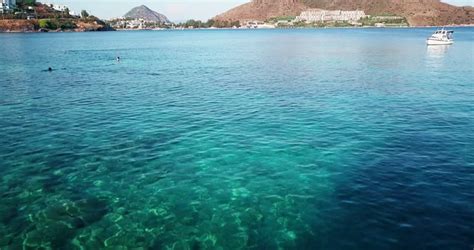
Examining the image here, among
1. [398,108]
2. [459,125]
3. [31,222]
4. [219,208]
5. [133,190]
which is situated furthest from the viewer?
[398,108]

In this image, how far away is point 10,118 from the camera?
44.0 m

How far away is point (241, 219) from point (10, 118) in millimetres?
35546

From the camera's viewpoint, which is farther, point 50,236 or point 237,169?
point 237,169

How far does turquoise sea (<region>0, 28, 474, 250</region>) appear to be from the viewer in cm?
2064

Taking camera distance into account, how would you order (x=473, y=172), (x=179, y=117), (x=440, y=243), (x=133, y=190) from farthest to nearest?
(x=179, y=117), (x=473, y=172), (x=133, y=190), (x=440, y=243)

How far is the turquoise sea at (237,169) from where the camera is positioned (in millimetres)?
20641

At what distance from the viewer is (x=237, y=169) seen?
29.7 m

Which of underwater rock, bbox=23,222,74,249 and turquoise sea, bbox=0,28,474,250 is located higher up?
turquoise sea, bbox=0,28,474,250

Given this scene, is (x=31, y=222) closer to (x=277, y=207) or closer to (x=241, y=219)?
(x=241, y=219)

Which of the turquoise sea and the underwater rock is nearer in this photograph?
the underwater rock

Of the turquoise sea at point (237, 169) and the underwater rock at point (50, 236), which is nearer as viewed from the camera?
the underwater rock at point (50, 236)

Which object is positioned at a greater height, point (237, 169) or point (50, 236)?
point (237, 169)

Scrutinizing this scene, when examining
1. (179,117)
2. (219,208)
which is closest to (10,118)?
(179,117)

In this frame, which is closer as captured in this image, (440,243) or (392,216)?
(440,243)
